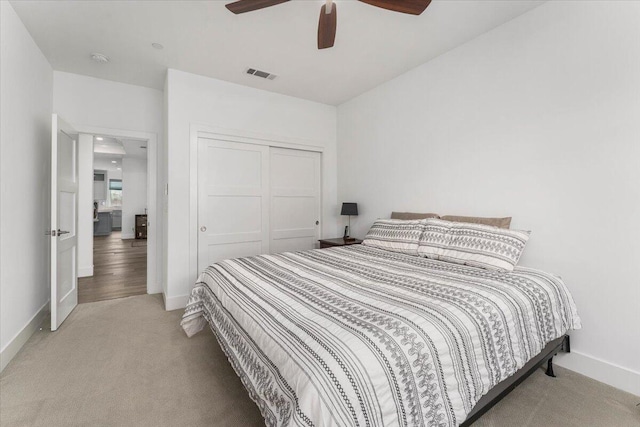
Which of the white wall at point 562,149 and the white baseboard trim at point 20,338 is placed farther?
the white baseboard trim at point 20,338

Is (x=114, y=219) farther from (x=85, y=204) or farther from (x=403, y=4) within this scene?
(x=403, y=4)

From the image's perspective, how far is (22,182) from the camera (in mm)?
2535

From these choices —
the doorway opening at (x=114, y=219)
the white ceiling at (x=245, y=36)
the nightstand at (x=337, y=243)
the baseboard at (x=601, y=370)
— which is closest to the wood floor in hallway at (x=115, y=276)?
the doorway opening at (x=114, y=219)

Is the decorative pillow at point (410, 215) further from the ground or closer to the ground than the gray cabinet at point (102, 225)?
further from the ground

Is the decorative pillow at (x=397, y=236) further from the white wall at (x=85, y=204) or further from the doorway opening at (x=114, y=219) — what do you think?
the white wall at (x=85, y=204)

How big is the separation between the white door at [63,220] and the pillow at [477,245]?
339 cm

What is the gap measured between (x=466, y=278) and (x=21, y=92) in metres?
3.86

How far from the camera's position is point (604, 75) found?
204 cm

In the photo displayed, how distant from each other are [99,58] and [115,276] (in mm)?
3267

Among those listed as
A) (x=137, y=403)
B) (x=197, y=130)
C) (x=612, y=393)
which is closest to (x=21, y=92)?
(x=197, y=130)

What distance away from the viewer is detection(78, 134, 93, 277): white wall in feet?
15.5

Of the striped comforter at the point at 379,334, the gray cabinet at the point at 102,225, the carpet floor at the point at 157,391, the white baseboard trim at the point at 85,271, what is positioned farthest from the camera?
the gray cabinet at the point at 102,225

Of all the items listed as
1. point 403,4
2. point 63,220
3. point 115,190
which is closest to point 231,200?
point 63,220

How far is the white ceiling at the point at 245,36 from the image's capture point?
235 cm
